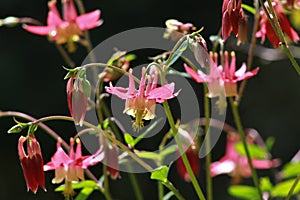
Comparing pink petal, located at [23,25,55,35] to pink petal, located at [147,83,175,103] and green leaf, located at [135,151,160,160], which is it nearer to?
green leaf, located at [135,151,160,160]

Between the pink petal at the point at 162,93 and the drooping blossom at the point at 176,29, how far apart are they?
0.85ft

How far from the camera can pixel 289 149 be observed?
3.19 m

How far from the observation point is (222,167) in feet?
5.43

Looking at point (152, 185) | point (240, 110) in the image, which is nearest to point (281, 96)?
point (240, 110)

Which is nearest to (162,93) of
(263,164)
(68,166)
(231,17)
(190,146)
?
(231,17)

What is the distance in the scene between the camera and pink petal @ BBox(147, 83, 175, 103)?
3.08ft

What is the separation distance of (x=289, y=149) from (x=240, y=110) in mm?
320

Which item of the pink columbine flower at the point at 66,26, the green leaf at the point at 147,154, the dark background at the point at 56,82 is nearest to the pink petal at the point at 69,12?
the pink columbine flower at the point at 66,26

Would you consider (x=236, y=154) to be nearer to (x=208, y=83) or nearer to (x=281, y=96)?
(x=208, y=83)

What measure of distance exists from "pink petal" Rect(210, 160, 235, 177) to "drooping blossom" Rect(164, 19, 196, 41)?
0.43 metres

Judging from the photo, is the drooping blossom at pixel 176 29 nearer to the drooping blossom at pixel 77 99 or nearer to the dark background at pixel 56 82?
the drooping blossom at pixel 77 99

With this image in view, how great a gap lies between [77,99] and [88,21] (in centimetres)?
67

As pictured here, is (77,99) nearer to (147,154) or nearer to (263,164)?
(147,154)

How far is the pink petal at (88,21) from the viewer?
1.56 m
